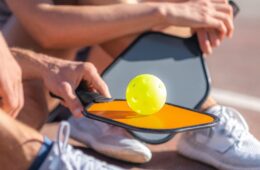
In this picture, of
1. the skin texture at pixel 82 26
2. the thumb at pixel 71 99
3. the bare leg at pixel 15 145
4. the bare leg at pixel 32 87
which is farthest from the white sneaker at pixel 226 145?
the bare leg at pixel 15 145

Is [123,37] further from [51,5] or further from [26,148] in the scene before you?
[26,148]

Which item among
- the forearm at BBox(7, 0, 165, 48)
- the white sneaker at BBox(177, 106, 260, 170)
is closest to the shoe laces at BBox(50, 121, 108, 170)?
the forearm at BBox(7, 0, 165, 48)

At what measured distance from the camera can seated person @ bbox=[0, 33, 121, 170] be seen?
2.34 m

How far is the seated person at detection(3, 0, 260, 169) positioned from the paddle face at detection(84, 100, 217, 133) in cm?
56

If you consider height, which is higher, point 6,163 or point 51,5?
point 51,5

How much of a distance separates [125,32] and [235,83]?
198cm

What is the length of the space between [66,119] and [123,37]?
625 millimetres

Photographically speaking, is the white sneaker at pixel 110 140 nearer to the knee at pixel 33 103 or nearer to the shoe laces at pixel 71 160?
the knee at pixel 33 103

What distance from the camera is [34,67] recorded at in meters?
2.61

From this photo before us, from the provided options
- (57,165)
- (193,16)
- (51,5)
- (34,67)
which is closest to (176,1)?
(193,16)

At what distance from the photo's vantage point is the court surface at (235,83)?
9.98 ft

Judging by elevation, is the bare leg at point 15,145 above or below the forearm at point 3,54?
below

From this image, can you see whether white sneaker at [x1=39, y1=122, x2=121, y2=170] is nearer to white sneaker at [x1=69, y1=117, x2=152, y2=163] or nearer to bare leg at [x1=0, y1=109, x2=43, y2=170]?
bare leg at [x1=0, y1=109, x2=43, y2=170]

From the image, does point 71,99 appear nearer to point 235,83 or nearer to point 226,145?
Result: point 226,145
